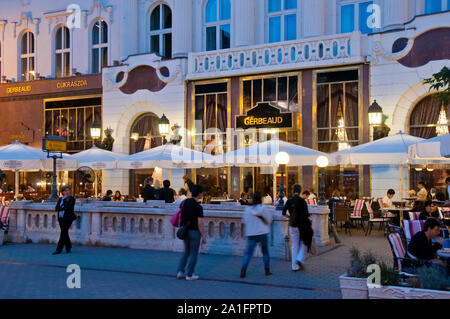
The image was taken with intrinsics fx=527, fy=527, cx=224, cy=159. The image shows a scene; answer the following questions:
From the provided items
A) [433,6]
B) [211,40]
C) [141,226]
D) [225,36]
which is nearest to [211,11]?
[211,40]

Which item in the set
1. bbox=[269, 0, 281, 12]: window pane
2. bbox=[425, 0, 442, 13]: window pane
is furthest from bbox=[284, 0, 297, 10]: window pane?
bbox=[425, 0, 442, 13]: window pane

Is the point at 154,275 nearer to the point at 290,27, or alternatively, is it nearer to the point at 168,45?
the point at 290,27

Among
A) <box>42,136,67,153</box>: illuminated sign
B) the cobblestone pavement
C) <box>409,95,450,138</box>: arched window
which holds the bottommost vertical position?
the cobblestone pavement

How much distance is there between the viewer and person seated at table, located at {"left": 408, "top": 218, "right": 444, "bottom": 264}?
8180mm

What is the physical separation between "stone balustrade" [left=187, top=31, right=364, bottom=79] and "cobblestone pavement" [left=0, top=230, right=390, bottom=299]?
10658 mm

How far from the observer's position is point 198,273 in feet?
34.8

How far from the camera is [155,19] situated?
1135 inches

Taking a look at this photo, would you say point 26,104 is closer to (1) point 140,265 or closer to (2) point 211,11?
(2) point 211,11

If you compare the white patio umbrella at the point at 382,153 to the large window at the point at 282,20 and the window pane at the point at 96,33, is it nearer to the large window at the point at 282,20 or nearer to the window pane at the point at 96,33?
the large window at the point at 282,20

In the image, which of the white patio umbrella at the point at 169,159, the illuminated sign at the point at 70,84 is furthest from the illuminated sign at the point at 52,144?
the illuminated sign at the point at 70,84

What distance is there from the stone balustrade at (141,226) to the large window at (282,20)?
12654 mm

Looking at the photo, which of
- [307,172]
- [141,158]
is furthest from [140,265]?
[307,172]

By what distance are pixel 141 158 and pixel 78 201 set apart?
296 centimetres

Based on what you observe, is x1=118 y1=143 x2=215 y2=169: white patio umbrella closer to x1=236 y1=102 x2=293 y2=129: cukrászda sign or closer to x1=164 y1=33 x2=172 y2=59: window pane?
x1=236 y1=102 x2=293 y2=129: cukrászda sign
